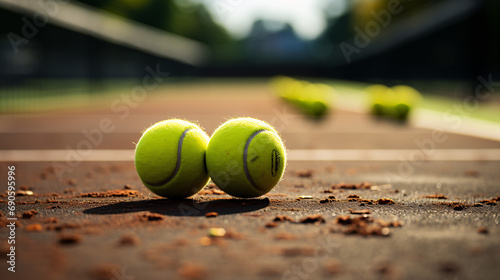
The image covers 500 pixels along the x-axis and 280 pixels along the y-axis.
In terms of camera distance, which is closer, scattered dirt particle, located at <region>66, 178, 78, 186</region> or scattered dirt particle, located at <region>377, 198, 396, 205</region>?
scattered dirt particle, located at <region>377, 198, 396, 205</region>

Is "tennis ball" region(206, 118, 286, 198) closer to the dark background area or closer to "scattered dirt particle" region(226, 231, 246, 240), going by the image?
"scattered dirt particle" region(226, 231, 246, 240)

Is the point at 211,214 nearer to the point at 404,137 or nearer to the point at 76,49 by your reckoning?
the point at 404,137

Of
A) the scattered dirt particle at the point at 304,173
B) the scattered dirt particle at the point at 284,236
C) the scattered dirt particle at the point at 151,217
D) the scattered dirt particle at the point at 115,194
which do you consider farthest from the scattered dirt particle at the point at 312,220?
the scattered dirt particle at the point at 304,173

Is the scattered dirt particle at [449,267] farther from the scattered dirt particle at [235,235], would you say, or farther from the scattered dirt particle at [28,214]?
the scattered dirt particle at [28,214]

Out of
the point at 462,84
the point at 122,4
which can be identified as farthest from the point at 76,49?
the point at 122,4

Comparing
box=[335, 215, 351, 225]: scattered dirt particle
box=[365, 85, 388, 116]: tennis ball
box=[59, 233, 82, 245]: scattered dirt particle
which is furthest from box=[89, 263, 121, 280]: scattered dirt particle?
box=[365, 85, 388, 116]: tennis ball

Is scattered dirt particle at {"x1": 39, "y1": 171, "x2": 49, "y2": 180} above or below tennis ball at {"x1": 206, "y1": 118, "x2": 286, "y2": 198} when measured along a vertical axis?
below
